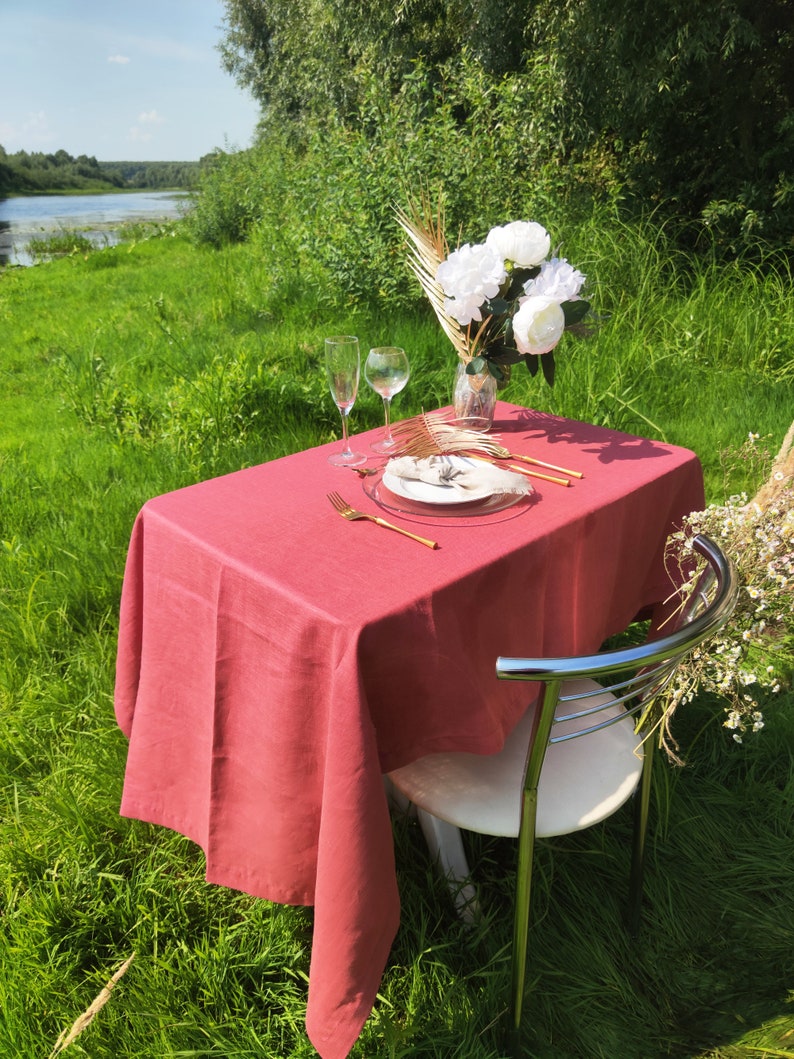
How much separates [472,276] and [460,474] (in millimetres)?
427

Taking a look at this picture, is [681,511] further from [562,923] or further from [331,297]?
[331,297]

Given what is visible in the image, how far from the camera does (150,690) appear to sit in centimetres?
149

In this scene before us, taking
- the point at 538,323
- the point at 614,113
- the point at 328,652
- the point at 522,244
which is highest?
the point at 614,113

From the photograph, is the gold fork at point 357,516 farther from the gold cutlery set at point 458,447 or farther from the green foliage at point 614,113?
the green foliage at point 614,113

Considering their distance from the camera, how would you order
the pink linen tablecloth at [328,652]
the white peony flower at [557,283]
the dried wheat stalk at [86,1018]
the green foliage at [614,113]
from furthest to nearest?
the green foliage at [614,113]
the white peony flower at [557,283]
the dried wheat stalk at [86,1018]
the pink linen tablecloth at [328,652]

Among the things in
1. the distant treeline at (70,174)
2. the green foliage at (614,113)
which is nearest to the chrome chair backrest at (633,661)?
the green foliage at (614,113)

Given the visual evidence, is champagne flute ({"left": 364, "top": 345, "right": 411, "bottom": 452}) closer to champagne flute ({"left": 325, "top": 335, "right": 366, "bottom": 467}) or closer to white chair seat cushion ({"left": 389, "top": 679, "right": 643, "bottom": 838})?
champagne flute ({"left": 325, "top": 335, "right": 366, "bottom": 467})

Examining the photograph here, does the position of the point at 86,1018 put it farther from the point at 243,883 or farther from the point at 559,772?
the point at 559,772

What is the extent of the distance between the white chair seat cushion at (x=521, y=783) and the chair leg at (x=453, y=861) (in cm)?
26

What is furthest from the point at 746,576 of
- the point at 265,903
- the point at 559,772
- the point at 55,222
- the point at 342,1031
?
the point at 55,222

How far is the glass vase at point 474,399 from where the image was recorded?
179 centimetres

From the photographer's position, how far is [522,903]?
3.96 feet

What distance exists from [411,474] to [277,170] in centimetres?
875

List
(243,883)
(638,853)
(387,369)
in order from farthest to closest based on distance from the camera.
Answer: (387,369) < (638,853) < (243,883)
